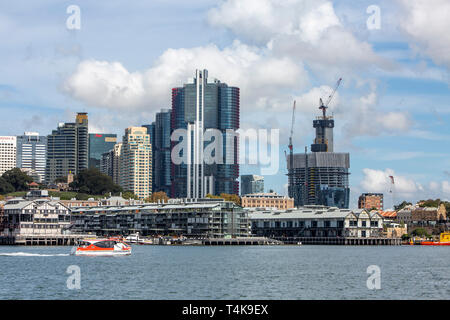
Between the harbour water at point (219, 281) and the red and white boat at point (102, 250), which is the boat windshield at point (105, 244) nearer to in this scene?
the red and white boat at point (102, 250)

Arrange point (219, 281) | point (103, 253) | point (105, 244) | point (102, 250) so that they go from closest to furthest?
point (219, 281), point (103, 253), point (102, 250), point (105, 244)

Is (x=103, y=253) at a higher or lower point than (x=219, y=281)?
higher

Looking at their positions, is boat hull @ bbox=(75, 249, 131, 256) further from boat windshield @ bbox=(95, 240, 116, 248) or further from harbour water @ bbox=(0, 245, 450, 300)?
harbour water @ bbox=(0, 245, 450, 300)

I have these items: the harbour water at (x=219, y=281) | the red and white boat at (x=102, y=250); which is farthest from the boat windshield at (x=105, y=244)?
the harbour water at (x=219, y=281)

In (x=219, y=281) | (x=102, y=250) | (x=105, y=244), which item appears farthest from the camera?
(x=105, y=244)

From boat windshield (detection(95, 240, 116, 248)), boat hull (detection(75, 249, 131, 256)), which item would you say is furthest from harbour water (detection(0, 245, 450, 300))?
boat windshield (detection(95, 240, 116, 248))

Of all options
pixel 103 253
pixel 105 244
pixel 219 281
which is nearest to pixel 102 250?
pixel 103 253

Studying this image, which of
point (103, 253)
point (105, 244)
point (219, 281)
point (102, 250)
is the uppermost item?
point (105, 244)

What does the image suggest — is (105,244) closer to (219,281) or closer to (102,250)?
(102,250)
